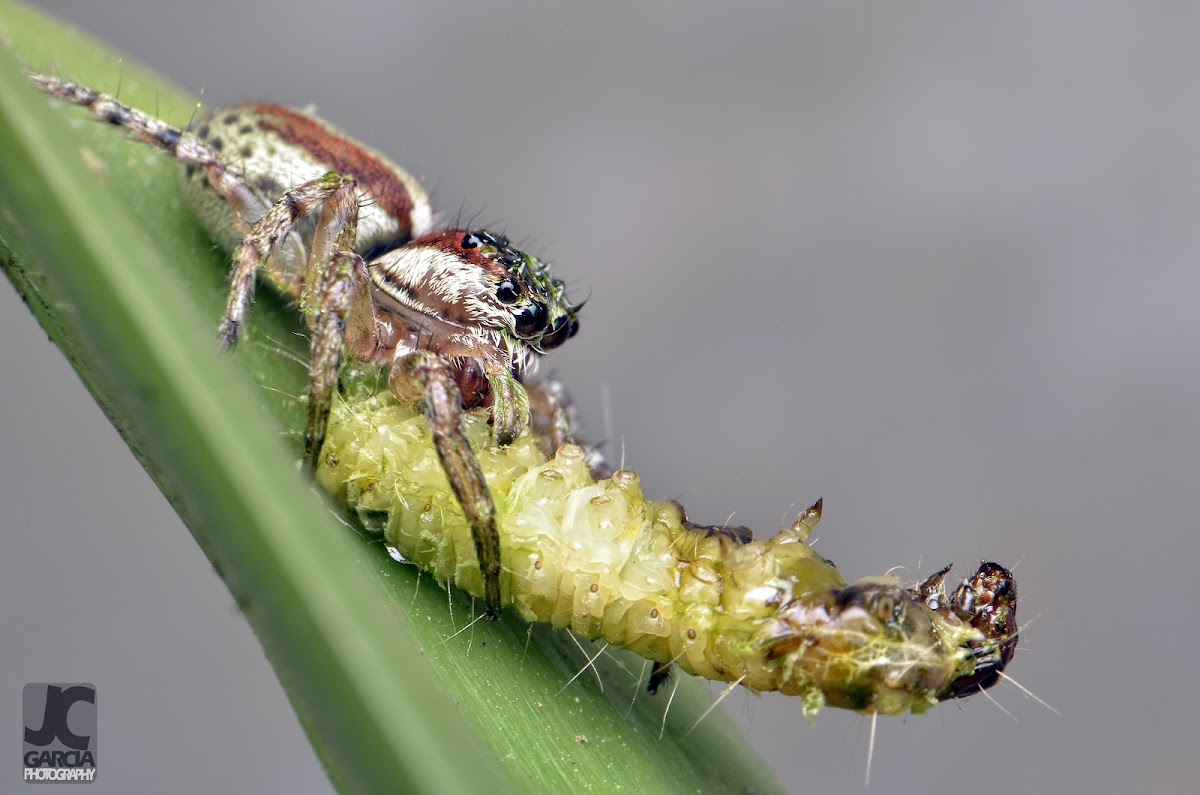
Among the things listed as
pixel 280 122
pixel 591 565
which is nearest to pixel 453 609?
pixel 591 565

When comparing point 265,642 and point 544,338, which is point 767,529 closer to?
point 544,338

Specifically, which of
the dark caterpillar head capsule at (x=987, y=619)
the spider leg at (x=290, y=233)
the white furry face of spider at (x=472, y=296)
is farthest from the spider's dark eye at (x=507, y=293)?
the dark caterpillar head capsule at (x=987, y=619)

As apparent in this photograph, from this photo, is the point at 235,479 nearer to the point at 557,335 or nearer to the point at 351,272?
the point at 351,272

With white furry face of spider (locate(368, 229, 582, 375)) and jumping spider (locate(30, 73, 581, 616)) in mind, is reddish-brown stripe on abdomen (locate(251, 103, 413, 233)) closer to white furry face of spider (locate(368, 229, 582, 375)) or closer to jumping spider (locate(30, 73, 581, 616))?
jumping spider (locate(30, 73, 581, 616))

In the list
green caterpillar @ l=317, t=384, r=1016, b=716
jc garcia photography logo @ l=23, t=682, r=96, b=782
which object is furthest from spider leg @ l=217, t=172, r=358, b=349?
jc garcia photography logo @ l=23, t=682, r=96, b=782

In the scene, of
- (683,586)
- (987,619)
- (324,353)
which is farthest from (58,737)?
(987,619)

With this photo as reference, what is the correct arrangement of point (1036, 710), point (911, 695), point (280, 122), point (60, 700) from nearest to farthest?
point (911, 695)
point (60, 700)
point (280, 122)
point (1036, 710)
